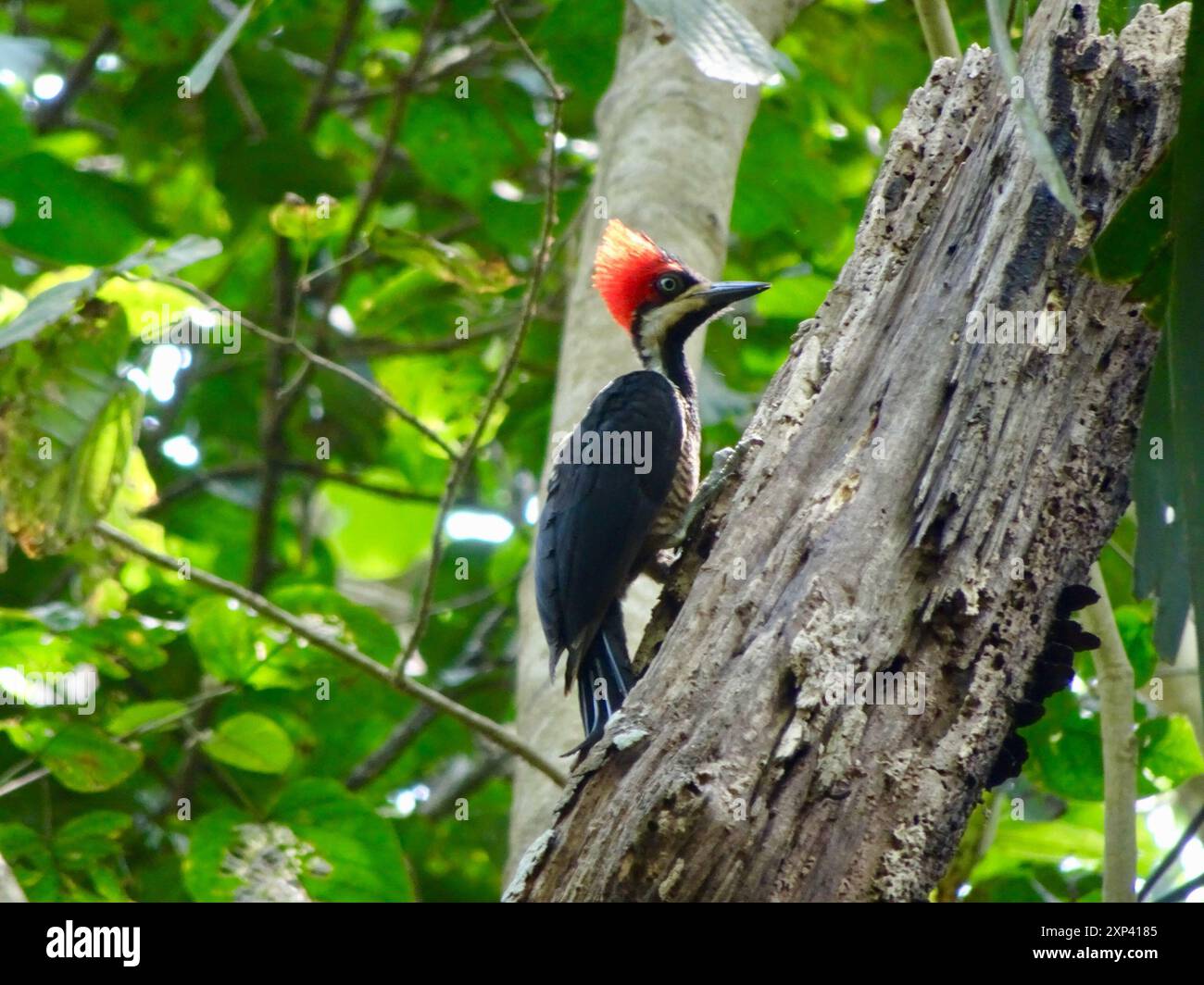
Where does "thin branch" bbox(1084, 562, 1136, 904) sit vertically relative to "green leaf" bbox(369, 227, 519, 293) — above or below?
below

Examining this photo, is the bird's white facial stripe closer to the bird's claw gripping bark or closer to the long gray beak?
the long gray beak

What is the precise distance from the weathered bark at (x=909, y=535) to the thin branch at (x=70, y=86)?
449cm

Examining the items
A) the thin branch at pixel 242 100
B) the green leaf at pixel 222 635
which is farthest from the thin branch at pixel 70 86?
the green leaf at pixel 222 635

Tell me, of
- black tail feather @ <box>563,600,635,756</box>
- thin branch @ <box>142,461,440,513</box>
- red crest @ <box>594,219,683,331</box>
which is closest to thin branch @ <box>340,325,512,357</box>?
thin branch @ <box>142,461,440,513</box>

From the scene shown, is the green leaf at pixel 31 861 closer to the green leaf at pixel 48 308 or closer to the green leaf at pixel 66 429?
the green leaf at pixel 66 429

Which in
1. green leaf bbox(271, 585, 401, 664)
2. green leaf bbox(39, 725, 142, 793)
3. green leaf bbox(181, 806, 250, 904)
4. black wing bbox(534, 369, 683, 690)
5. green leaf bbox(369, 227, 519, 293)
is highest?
green leaf bbox(369, 227, 519, 293)

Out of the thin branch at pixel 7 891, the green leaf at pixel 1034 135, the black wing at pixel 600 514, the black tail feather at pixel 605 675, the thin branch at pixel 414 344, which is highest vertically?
the thin branch at pixel 414 344

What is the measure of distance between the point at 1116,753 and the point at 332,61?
3.84 meters

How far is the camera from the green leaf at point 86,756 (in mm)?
3166

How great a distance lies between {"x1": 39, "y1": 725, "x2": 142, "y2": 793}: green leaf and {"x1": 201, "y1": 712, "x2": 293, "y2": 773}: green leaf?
0.24 metres

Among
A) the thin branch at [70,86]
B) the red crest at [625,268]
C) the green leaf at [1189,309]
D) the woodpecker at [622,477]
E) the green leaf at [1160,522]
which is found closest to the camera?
the green leaf at [1189,309]

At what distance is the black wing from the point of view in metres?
3.14
